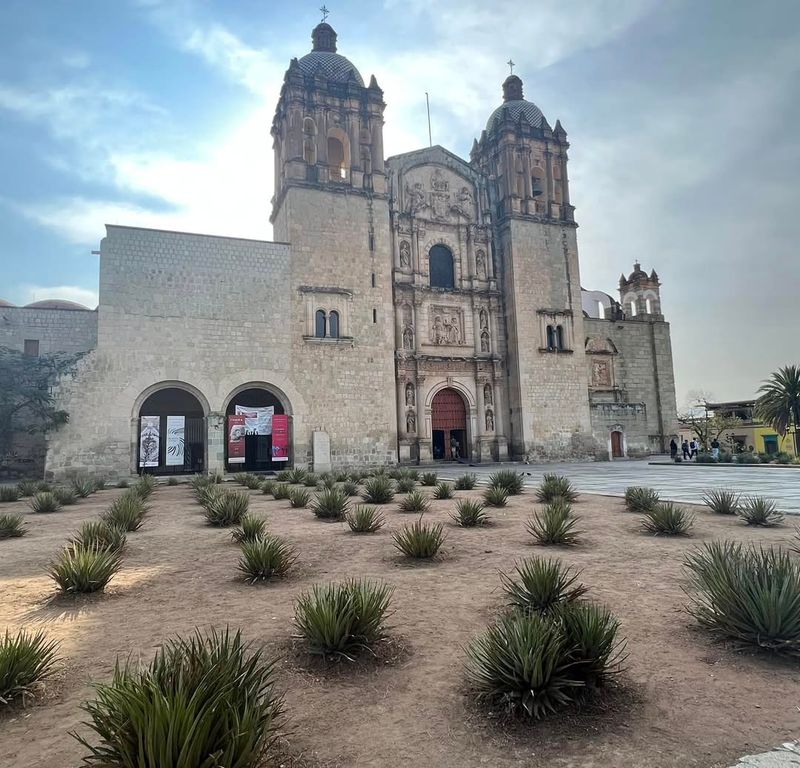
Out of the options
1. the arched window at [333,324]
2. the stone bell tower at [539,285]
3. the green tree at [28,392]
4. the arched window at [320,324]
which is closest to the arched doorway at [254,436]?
the arched window at [320,324]

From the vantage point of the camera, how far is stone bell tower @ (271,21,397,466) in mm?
23516

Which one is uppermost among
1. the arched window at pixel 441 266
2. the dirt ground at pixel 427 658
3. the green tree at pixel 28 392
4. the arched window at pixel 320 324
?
the arched window at pixel 441 266

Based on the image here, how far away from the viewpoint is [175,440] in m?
20.8

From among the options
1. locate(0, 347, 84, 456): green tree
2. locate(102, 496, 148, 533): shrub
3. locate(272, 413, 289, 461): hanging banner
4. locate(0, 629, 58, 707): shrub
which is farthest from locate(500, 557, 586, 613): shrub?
locate(0, 347, 84, 456): green tree

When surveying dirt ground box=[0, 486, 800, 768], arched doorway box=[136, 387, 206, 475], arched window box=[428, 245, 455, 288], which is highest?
arched window box=[428, 245, 455, 288]

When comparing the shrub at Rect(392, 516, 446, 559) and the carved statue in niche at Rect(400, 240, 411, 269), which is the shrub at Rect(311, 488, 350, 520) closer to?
the shrub at Rect(392, 516, 446, 559)

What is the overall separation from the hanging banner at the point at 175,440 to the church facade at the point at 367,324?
0.08 meters

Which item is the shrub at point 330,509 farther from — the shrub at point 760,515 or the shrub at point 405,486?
the shrub at point 760,515

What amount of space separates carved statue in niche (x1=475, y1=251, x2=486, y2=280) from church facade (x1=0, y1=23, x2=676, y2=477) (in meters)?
0.06

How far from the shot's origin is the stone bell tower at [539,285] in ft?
91.0

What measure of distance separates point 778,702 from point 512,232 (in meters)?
28.0

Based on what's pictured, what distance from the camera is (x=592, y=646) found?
9.52ft

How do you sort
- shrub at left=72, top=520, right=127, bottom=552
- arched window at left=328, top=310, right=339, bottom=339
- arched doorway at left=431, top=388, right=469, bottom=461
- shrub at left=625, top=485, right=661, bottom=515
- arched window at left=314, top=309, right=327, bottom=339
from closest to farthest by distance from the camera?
shrub at left=72, top=520, right=127, bottom=552
shrub at left=625, top=485, right=661, bottom=515
arched window at left=314, top=309, right=327, bottom=339
arched window at left=328, top=310, right=339, bottom=339
arched doorway at left=431, top=388, right=469, bottom=461

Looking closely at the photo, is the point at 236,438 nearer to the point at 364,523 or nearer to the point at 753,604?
the point at 364,523
